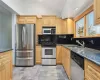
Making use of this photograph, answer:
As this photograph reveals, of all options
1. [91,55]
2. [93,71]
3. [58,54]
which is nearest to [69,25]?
[58,54]

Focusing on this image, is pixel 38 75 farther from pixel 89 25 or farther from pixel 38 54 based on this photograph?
pixel 89 25

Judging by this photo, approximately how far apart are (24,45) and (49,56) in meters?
1.22

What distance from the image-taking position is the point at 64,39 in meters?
6.95

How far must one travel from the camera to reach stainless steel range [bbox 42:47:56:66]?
618 centimetres

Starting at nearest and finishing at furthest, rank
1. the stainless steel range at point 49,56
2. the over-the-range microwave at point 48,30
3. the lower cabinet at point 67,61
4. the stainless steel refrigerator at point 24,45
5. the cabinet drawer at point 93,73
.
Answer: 1. the cabinet drawer at point 93,73
2. the lower cabinet at point 67,61
3. the stainless steel refrigerator at point 24,45
4. the stainless steel range at point 49,56
5. the over-the-range microwave at point 48,30

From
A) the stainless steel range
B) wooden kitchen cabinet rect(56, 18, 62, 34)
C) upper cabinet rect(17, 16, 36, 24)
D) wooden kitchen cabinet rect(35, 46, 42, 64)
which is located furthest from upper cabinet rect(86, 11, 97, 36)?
upper cabinet rect(17, 16, 36, 24)

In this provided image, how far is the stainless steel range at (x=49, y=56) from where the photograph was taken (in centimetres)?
618

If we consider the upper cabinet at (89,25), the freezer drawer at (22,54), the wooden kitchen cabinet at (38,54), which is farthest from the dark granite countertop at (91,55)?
the wooden kitchen cabinet at (38,54)

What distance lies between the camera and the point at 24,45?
5895 mm

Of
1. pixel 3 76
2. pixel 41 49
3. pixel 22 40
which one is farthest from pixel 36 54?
pixel 3 76

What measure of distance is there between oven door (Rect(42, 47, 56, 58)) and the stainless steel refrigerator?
0.58 m

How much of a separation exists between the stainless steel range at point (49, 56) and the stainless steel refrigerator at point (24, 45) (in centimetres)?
57

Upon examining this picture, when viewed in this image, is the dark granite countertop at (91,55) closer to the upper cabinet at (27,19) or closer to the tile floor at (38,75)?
the tile floor at (38,75)

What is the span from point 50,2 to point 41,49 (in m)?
2.21
